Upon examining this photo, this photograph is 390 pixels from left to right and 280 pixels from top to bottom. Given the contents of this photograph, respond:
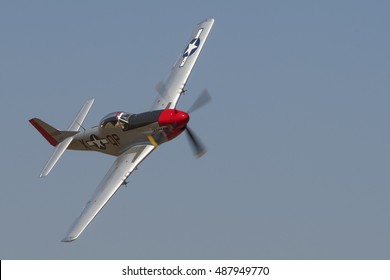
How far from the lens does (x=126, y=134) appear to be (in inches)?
1950

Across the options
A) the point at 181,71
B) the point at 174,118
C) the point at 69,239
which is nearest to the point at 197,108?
the point at 174,118

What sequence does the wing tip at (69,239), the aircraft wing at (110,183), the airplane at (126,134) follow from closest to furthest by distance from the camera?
the wing tip at (69,239)
the aircraft wing at (110,183)
the airplane at (126,134)

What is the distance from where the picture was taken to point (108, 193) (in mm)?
46062

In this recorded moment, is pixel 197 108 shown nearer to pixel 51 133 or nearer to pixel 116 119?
pixel 116 119

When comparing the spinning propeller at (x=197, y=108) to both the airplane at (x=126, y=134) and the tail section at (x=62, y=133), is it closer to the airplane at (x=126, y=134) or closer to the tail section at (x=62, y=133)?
the airplane at (x=126, y=134)

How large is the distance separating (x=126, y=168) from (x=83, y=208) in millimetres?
3753

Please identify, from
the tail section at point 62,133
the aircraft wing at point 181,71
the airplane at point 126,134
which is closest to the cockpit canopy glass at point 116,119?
the airplane at point 126,134

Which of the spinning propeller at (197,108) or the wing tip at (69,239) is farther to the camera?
the spinning propeller at (197,108)

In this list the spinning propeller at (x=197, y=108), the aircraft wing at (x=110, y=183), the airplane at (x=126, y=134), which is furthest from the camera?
the spinning propeller at (x=197, y=108)

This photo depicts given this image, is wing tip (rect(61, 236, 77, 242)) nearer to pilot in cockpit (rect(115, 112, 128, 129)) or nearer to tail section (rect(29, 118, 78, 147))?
pilot in cockpit (rect(115, 112, 128, 129))

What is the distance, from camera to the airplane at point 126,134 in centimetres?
4669
